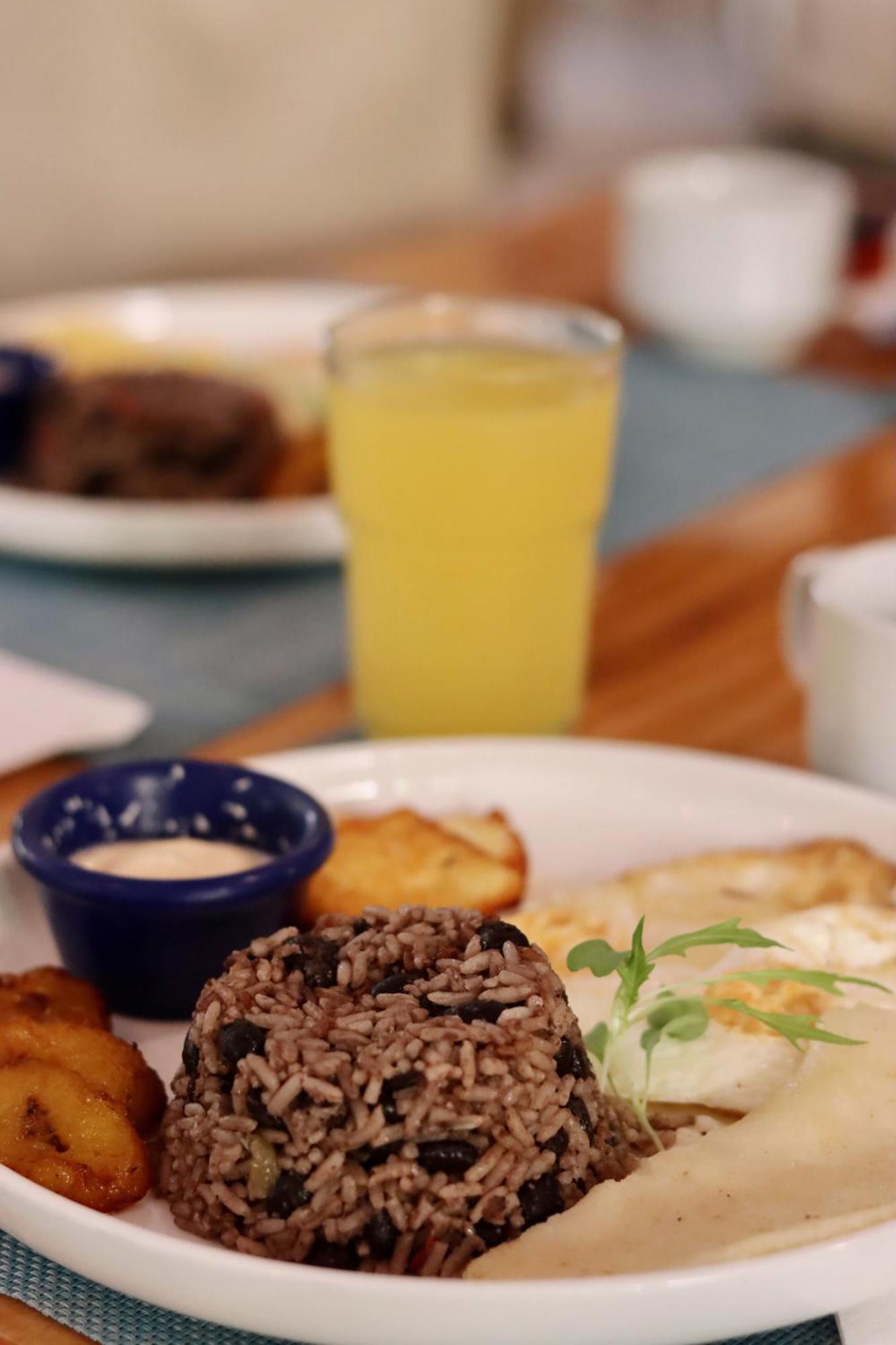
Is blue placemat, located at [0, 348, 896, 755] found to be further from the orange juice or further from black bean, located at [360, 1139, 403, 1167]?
black bean, located at [360, 1139, 403, 1167]

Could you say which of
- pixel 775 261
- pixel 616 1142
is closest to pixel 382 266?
pixel 775 261

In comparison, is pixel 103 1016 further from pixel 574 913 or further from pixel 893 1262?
pixel 893 1262

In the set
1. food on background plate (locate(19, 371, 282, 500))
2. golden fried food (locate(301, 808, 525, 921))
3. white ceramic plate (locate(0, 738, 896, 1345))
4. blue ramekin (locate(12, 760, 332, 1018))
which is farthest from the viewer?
food on background plate (locate(19, 371, 282, 500))

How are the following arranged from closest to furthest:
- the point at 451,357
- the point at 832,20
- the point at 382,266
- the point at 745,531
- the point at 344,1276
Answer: the point at 344,1276 < the point at 451,357 < the point at 745,531 < the point at 382,266 < the point at 832,20

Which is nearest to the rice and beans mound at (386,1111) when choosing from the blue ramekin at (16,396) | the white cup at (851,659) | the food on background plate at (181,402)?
the white cup at (851,659)

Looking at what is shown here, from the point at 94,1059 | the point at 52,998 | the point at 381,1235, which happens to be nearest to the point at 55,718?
the point at 52,998

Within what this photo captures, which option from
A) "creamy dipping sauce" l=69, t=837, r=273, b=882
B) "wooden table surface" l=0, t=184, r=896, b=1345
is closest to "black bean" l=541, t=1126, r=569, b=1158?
"creamy dipping sauce" l=69, t=837, r=273, b=882

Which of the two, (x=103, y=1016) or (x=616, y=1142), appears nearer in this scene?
(x=616, y=1142)
